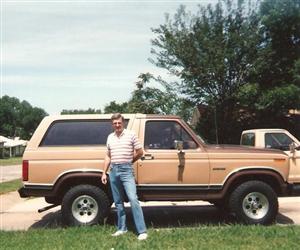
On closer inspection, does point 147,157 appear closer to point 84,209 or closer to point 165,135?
point 165,135

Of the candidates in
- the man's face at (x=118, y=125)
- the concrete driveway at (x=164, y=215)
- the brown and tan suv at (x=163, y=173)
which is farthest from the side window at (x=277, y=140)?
Answer: the man's face at (x=118, y=125)

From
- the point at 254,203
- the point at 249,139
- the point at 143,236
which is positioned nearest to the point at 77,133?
the point at 143,236

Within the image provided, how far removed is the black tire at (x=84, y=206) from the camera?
9328 millimetres

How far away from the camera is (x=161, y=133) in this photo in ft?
31.9

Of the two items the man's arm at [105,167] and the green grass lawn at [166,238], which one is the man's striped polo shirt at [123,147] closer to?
the man's arm at [105,167]

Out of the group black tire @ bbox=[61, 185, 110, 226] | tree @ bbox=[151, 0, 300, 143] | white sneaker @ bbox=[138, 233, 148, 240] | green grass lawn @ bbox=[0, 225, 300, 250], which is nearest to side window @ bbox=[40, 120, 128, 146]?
black tire @ bbox=[61, 185, 110, 226]

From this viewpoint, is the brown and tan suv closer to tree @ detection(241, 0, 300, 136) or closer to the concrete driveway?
the concrete driveway

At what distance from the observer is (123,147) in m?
8.47

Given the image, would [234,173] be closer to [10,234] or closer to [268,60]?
[10,234]

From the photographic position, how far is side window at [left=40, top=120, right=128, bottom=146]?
31.9 feet

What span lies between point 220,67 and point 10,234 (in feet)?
64.8

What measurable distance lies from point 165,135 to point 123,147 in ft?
4.63

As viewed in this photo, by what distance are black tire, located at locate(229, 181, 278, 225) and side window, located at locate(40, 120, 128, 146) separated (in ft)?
8.07

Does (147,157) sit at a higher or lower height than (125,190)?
higher
